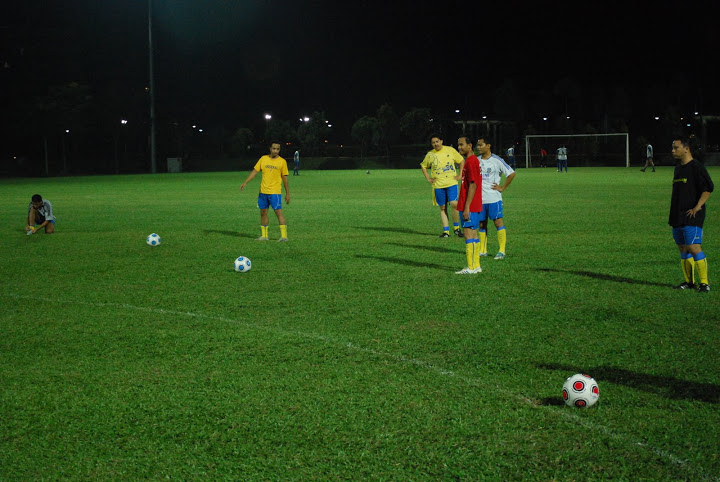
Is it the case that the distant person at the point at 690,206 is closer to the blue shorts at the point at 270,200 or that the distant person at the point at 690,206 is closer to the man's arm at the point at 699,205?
the man's arm at the point at 699,205

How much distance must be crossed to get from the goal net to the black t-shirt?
54.1 meters

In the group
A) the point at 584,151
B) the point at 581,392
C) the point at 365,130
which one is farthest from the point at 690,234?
the point at 365,130

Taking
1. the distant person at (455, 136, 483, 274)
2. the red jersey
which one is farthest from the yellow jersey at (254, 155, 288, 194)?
the red jersey

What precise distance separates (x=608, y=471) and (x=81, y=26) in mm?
73030

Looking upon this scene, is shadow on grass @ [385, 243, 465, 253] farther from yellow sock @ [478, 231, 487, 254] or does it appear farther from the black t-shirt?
the black t-shirt

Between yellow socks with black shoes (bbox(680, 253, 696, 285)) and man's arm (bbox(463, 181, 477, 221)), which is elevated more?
man's arm (bbox(463, 181, 477, 221))

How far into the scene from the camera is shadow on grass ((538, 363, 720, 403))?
195 inches

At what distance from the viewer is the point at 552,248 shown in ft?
40.7

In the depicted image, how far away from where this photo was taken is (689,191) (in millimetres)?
8430

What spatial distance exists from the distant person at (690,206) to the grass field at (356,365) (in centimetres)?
45

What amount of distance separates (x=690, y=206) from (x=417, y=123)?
77969 mm

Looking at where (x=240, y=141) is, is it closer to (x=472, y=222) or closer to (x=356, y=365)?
(x=472, y=222)

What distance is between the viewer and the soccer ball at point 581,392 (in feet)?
15.3

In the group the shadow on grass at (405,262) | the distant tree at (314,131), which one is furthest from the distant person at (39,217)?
the distant tree at (314,131)
